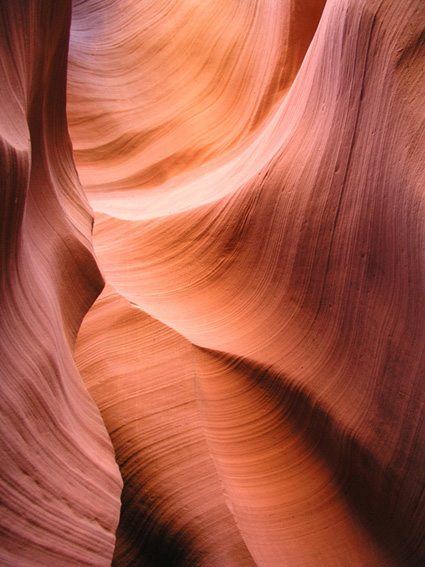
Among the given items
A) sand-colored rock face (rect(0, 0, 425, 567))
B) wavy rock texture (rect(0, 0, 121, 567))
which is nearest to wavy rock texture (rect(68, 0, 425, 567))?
sand-colored rock face (rect(0, 0, 425, 567))

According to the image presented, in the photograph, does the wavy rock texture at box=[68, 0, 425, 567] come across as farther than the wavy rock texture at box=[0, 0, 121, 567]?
Yes

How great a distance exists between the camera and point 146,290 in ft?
5.85

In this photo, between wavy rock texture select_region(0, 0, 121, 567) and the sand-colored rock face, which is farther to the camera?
the sand-colored rock face

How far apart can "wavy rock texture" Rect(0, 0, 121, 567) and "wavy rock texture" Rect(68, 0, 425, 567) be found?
0.45 meters

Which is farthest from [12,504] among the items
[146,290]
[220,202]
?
[220,202]

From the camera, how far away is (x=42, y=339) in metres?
0.97

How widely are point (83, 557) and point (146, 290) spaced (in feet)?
3.29

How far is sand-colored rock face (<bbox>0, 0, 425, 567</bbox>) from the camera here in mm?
1050

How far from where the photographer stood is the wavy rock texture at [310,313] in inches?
53.2

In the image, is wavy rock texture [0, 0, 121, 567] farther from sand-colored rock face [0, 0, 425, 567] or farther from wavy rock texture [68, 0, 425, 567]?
wavy rock texture [68, 0, 425, 567]

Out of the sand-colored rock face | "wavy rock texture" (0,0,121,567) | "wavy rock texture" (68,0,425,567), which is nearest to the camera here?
"wavy rock texture" (0,0,121,567)

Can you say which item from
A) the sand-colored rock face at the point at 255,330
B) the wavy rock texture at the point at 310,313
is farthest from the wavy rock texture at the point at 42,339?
the wavy rock texture at the point at 310,313

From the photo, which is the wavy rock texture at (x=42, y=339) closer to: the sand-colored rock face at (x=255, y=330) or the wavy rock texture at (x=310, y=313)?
the sand-colored rock face at (x=255, y=330)

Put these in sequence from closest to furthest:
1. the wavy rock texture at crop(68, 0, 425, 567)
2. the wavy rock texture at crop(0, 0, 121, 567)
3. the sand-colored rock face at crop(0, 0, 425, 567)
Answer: the wavy rock texture at crop(0, 0, 121, 567)
the sand-colored rock face at crop(0, 0, 425, 567)
the wavy rock texture at crop(68, 0, 425, 567)
